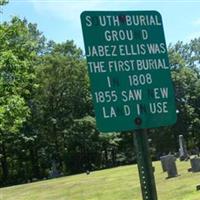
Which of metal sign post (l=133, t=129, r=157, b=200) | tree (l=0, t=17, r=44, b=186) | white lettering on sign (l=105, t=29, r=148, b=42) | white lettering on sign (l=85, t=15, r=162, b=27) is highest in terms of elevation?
tree (l=0, t=17, r=44, b=186)

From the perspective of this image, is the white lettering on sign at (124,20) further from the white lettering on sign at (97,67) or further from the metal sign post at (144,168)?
the metal sign post at (144,168)

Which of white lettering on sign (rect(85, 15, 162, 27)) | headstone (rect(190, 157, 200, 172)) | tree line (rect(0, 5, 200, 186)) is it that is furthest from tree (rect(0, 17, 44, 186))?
tree line (rect(0, 5, 200, 186))

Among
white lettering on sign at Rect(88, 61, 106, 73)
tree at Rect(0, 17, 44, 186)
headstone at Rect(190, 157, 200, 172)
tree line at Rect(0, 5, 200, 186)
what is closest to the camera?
white lettering on sign at Rect(88, 61, 106, 73)

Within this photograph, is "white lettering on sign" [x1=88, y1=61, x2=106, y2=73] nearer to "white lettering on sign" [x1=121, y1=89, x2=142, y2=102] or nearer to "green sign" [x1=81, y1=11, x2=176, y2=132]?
"green sign" [x1=81, y1=11, x2=176, y2=132]

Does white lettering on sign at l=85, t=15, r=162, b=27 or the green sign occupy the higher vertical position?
white lettering on sign at l=85, t=15, r=162, b=27

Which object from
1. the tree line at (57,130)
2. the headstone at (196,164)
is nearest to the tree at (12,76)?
the headstone at (196,164)

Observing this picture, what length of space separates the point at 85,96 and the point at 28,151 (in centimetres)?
910

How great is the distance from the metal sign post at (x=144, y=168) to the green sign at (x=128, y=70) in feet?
0.39

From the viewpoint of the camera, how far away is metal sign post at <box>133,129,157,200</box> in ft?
13.0

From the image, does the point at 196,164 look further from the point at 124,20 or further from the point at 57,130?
the point at 57,130

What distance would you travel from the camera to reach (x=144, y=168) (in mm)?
3975

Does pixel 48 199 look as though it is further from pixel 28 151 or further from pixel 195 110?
pixel 195 110

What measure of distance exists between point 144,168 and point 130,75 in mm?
701

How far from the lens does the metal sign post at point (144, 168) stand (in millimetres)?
3955
